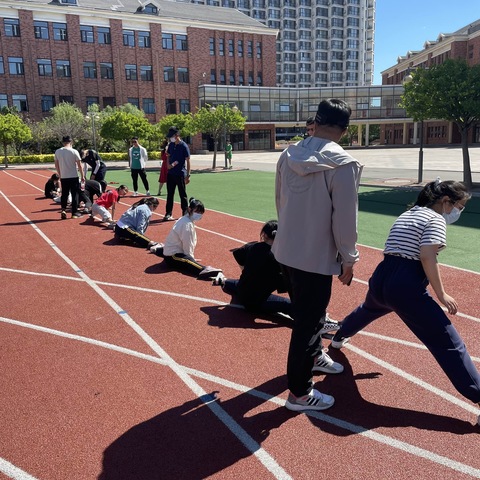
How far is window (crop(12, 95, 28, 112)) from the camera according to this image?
5331cm

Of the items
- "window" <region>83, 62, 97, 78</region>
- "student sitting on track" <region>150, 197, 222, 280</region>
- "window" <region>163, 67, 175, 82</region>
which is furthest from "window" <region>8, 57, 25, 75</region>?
"student sitting on track" <region>150, 197, 222, 280</region>

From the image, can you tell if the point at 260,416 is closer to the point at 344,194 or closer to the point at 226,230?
the point at 344,194

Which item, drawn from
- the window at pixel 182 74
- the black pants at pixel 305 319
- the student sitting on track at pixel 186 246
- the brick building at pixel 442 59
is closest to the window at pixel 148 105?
the window at pixel 182 74

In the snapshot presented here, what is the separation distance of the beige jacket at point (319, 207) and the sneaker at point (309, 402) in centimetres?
104

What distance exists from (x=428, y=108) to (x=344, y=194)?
15.9m

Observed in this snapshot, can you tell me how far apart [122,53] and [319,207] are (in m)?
61.1

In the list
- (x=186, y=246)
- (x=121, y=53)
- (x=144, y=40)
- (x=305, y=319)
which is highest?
(x=144, y=40)

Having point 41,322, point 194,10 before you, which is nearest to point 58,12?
point 194,10

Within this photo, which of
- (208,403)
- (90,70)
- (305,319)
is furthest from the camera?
(90,70)

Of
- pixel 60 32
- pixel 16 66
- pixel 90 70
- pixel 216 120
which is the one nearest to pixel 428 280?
pixel 216 120

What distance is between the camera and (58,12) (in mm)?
53406

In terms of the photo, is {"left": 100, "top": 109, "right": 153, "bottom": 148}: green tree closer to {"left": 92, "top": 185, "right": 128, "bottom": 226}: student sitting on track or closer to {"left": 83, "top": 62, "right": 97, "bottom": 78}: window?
{"left": 83, "top": 62, "right": 97, "bottom": 78}: window

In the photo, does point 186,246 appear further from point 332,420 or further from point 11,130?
point 11,130

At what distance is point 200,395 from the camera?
12.3 ft
